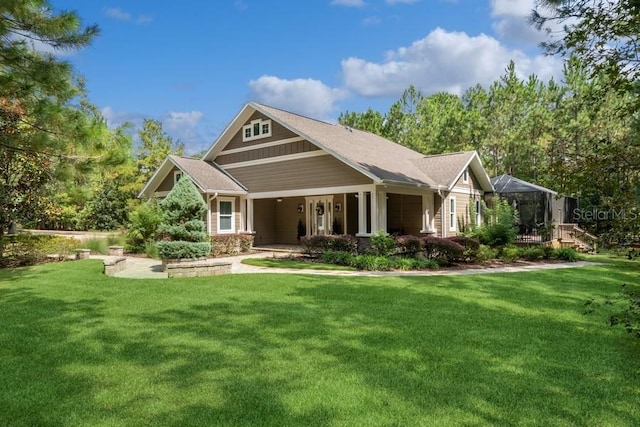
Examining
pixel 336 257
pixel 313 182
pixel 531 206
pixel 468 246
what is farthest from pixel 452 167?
pixel 336 257

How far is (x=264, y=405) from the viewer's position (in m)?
3.57

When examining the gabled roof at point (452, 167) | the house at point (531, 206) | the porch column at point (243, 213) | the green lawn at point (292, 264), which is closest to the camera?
the green lawn at point (292, 264)

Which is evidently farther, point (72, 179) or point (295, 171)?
point (295, 171)

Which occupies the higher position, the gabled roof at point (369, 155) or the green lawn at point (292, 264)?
the gabled roof at point (369, 155)

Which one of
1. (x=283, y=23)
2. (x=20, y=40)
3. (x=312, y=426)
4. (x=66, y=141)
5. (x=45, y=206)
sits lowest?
(x=312, y=426)

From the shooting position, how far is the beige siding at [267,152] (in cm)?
1730

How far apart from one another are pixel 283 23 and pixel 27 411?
15.6m

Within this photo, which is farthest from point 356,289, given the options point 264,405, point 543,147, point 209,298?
point 543,147

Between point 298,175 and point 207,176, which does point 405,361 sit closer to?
point 298,175

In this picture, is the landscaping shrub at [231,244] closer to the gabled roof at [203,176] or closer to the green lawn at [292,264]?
the gabled roof at [203,176]

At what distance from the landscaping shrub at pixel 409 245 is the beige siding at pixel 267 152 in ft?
17.1

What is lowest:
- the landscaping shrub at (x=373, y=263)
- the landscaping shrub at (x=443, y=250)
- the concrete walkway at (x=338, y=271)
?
the concrete walkway at (x=338, y=271)

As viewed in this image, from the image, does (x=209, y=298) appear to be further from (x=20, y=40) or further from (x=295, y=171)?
(x=295, y=171)

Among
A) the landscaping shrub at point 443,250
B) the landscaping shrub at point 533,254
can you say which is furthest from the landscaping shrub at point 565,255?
the landscaping shrub at point 443,250
